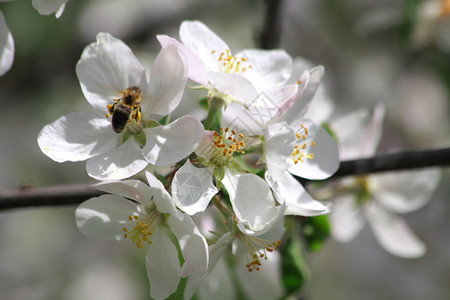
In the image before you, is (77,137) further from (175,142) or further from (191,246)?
(191,246)

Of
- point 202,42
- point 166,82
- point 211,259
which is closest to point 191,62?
point 166,82

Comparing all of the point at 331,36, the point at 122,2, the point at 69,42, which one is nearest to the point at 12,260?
the point at 69,42

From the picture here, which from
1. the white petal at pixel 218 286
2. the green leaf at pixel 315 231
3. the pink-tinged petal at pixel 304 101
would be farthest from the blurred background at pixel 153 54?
the pink-tinged petal at pixel 304 101

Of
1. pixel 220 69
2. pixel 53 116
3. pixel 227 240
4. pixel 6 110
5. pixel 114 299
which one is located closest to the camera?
pixel 227 240

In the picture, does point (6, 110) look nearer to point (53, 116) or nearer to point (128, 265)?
point (53, 116)

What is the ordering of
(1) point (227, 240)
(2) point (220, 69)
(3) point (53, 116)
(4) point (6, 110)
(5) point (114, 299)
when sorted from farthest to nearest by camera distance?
(4) point (6, 110) < (5) point (114, 299) < (3) point (53, 116) < (2) point (220, 69) < (1) point (227, 240)
